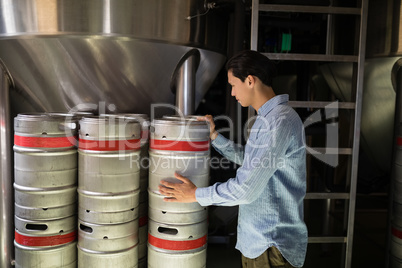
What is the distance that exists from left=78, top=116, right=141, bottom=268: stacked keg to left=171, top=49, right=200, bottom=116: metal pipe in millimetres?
630

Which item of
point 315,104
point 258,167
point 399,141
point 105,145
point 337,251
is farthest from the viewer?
point 337,251

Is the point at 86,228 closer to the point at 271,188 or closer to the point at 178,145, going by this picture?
the point at 178,145

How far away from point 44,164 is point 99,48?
2.70ft

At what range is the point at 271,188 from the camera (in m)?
1.47

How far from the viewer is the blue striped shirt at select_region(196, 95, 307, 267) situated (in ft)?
4.43

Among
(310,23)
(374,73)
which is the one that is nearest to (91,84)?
(310,23)

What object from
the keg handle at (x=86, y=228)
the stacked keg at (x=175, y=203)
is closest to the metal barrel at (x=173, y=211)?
the stacked keg at (x=175, y=203)

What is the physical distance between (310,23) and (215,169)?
5.11ft

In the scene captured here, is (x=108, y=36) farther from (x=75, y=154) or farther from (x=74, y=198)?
(x=74, y=198)

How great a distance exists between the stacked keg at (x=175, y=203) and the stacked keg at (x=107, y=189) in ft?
0.36

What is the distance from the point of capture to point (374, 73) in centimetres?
268

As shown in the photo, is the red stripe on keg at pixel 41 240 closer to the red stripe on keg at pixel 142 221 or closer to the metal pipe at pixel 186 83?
the red stripe on keg at pixel 142 221

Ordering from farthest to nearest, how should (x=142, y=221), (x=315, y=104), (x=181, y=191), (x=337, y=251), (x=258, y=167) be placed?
(x=337, y=251) < (x=315, y=104) < (x=142, y=221) < (x=181, y=191) < (x=258, y=167)

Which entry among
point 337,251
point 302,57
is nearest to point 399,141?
point 302,57
